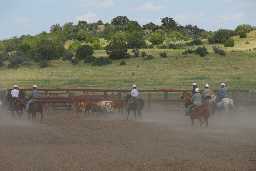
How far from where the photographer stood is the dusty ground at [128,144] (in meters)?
15.7

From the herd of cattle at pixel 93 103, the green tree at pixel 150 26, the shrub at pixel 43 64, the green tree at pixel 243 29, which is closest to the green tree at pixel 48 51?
the shrub at pixel 43 64

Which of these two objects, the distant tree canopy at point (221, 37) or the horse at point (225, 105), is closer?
the horse at point (225, 105)

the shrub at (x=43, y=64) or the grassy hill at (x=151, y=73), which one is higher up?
the shrub at (x=43, y=64)

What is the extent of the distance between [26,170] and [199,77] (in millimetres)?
45432

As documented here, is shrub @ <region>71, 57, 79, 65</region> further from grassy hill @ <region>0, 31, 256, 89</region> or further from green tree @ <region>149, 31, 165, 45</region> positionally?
green tree @ <region>149, 31, 165, 45</region>

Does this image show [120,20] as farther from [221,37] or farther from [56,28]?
[221,37]

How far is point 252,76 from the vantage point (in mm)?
60344

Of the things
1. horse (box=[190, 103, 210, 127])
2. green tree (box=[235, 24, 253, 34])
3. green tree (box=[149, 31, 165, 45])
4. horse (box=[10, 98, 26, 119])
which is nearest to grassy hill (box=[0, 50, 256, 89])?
green tree (box=[149, 31, 165, 45])

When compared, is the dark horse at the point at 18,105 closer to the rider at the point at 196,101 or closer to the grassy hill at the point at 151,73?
the rider at the point at 196,101

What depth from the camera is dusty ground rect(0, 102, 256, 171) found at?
618 inches

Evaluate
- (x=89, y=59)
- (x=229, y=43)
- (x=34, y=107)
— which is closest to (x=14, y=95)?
(x=34, y=107)

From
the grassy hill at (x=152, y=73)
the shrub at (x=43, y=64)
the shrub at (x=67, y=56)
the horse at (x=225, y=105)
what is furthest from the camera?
the shrub at (x=67, y=56)

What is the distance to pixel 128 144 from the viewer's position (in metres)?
20.1

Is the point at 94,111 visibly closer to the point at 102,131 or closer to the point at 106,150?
the point at 102,131
